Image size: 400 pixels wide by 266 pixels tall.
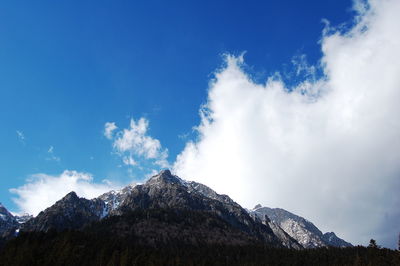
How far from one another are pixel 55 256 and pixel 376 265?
7297 inches

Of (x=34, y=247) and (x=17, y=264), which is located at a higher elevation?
(x=34, y=247)

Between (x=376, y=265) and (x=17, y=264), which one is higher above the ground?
(x=376, y=265)

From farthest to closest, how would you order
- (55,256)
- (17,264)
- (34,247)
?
(34,247) → (55,256) → (17,264)

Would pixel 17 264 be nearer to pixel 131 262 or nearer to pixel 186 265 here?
pixel 131 262

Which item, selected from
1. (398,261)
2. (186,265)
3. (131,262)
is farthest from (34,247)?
(398,261)

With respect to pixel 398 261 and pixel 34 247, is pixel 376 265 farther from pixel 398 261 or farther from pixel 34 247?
pixel 34 247

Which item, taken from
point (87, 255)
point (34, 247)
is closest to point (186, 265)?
point (87, 255)

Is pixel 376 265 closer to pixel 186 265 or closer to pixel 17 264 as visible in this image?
pixel 186 265

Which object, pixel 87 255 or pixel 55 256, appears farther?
pixel 87 255

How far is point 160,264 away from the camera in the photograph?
17650 centimetres

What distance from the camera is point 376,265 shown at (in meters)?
196

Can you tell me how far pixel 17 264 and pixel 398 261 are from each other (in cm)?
18005

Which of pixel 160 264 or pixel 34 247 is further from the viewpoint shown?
pixel 34 247

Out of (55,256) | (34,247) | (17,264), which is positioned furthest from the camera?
(34,247)
